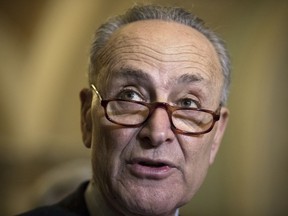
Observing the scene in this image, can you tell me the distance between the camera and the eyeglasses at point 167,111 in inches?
43.6

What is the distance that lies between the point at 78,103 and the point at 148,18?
4.43 feet

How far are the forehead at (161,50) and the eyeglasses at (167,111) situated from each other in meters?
0.08

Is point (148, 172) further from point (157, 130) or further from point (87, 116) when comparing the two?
point (87, 116)

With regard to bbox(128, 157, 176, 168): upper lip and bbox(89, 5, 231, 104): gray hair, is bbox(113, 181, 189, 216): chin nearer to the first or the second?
bbox(128, 157, 176, 168): upper lip

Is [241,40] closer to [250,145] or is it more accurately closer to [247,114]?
[247,114]

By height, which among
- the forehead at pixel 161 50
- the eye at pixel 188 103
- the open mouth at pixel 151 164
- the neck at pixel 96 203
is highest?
the forehead at pixel 161 50

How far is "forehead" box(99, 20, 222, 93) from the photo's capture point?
1.14 m

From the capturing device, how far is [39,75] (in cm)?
256

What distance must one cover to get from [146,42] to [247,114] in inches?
49.9

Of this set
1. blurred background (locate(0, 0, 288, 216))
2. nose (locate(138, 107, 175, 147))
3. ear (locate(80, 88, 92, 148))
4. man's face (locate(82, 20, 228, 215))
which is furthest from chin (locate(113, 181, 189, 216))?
blurred background (locate(0, 0, 288, 216))

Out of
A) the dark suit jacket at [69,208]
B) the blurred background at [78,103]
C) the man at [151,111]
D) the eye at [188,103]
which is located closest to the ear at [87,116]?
the man at [151,111]

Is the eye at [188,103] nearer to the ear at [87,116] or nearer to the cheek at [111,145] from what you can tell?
the cheek at [111,145]

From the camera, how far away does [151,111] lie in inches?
43.4

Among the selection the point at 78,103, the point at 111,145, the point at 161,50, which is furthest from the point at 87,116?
the point at 78,103
